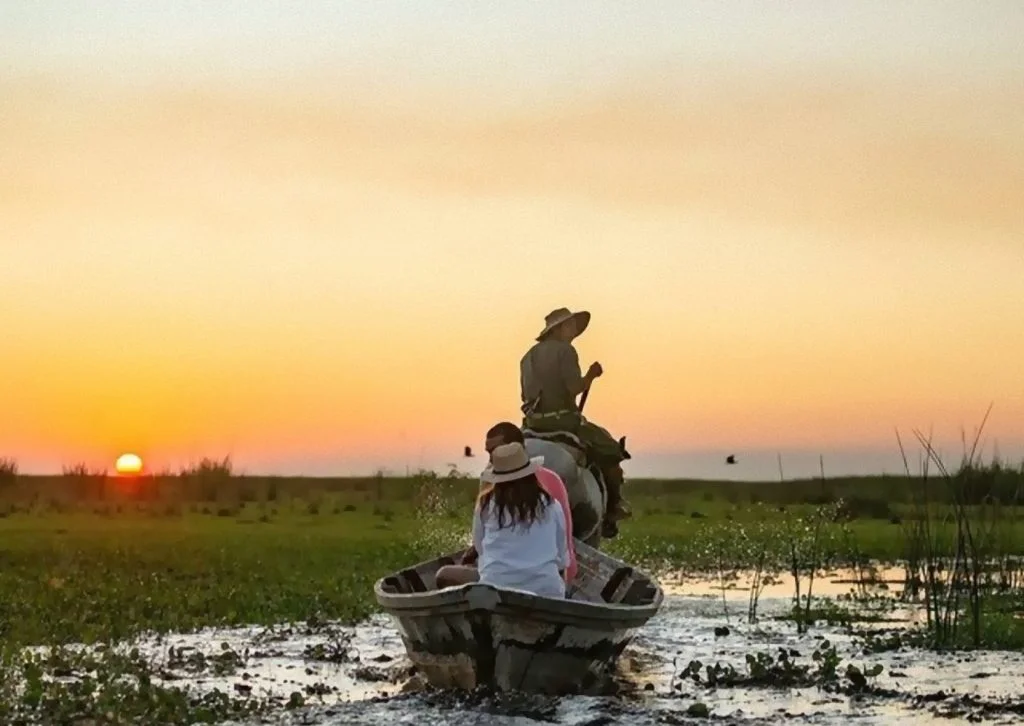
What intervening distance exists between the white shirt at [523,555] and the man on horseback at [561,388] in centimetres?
478

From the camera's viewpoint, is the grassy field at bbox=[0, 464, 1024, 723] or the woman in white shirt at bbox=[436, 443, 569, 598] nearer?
the woman in white shirt at bbox=[436, 443, 569, 598]

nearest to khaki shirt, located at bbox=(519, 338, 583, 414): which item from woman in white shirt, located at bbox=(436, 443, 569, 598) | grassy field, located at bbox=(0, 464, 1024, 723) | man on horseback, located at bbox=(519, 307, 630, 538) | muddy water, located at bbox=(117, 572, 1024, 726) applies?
man on horseback, located at bbox=(519, 307, 630, 538)

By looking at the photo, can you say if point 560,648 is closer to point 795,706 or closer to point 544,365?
point 795,706

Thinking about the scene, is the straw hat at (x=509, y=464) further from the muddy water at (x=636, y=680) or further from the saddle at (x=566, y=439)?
the saddle at (x=566, y=439)

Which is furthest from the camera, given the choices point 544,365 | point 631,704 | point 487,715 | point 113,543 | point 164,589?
point 113,543

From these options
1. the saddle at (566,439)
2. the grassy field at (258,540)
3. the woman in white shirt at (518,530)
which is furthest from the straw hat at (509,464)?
the grassy field at (258,540)

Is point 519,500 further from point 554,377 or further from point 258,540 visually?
point 258,540

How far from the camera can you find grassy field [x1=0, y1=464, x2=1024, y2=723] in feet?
48.6

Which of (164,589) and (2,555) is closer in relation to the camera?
(164,589)

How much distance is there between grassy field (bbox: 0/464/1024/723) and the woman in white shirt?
2078mm

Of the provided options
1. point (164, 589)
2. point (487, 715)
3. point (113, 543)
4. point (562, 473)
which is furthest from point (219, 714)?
point (113, 543)

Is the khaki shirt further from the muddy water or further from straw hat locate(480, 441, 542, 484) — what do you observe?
straw hat locate(480, 441, 542, 484)

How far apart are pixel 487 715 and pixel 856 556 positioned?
1565 centimetres

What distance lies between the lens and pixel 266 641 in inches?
594
